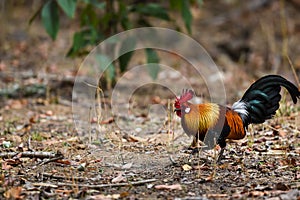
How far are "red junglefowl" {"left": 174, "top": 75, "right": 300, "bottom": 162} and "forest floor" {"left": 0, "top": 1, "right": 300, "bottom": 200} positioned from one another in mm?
245

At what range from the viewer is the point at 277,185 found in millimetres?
3584

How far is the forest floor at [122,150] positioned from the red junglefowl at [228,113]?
245 millimetres

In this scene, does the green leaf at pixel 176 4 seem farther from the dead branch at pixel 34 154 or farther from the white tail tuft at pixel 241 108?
the dead branch at pixel 34 154

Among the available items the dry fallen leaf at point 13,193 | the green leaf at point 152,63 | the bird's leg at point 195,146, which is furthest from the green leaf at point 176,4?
the dry fallen leaf at point 13,193

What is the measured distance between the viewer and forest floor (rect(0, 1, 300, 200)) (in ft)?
11.7

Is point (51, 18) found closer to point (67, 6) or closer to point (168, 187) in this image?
point (67, 6)

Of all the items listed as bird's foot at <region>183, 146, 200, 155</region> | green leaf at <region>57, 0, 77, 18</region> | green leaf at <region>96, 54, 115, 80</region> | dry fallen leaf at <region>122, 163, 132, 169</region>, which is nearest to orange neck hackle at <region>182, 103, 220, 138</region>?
bird's foot at <region>183, 146, 200, 155</region>

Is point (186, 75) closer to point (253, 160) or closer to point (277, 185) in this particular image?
point (253, 160)

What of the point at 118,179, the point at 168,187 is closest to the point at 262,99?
the point at 168,187

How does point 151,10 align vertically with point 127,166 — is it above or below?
above

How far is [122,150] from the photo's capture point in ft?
14.6

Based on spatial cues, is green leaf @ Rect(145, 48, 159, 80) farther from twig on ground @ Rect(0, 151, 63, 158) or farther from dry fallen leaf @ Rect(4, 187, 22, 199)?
dry fallen leaf @ Rect(4, 187, 22, 199)

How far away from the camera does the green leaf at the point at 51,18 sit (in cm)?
578

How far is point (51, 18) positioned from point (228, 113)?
8.47ft
